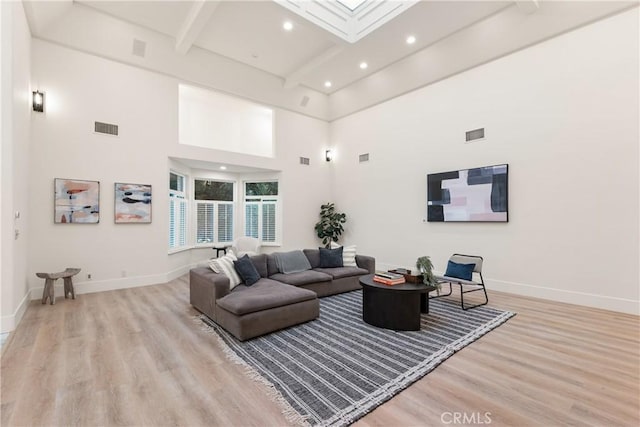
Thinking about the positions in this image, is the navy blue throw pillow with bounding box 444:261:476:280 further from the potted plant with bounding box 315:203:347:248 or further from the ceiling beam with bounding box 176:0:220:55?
the ceiling beam with bounding box 176:0:220:55

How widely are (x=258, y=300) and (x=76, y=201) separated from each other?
164 inches

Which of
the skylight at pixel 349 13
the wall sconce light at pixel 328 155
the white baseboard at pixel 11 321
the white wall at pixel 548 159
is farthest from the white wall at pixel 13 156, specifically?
the white wall at pixel 548 159

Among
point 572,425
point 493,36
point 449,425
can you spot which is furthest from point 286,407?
point 493,36

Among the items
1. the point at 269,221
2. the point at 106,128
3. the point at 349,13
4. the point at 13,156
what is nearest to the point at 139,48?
the point at 106,128

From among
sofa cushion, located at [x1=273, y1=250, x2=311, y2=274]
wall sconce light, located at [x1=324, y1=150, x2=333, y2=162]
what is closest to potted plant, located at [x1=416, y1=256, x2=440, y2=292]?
sofa cushion, located at [x1=273, y1=250, x2=311, y2=274]

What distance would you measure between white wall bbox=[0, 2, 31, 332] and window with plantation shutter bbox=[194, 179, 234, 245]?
405 centimetres

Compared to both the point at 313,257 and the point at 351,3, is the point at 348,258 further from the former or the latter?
the point at 351,3

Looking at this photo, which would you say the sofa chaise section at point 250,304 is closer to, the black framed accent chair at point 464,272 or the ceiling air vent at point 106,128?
the black framed accent chair at point 464,272

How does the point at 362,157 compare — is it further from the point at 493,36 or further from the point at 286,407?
the point at 286,407

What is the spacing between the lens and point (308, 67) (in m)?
6.72

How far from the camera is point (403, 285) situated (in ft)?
12.0

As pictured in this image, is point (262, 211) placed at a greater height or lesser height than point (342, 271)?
greater

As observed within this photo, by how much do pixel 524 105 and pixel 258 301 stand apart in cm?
548

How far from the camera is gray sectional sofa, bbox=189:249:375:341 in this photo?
3.22 m
